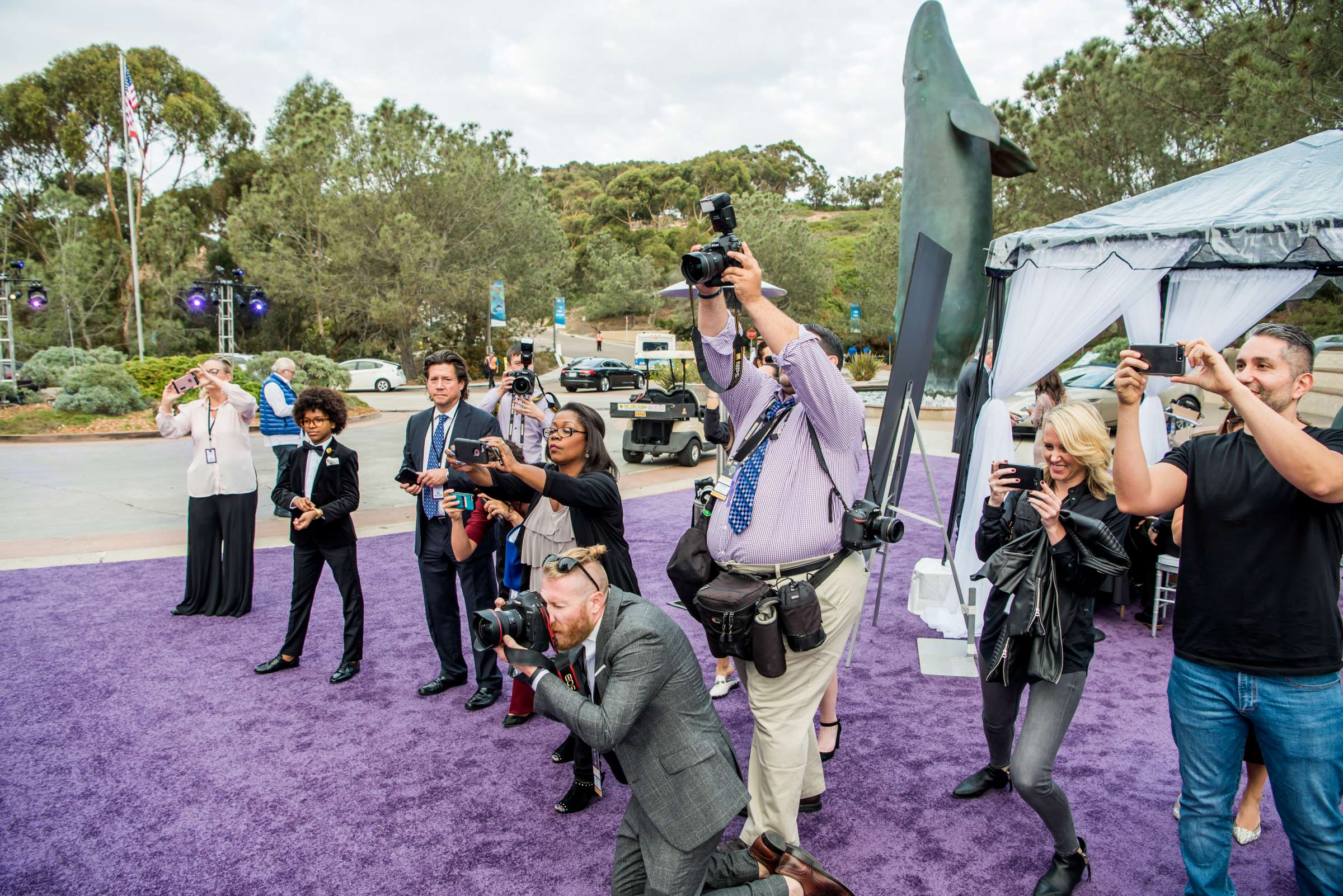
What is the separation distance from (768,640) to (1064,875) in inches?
50.8

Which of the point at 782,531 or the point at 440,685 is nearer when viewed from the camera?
the point at 782,531

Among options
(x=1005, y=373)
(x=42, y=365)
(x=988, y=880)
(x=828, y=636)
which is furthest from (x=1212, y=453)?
(x=42, y=365)

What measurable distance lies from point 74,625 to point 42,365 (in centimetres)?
2138

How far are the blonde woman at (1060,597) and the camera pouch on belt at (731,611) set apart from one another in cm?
89

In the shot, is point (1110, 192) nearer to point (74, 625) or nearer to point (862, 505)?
point (862, 505)

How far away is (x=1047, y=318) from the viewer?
5.62 m

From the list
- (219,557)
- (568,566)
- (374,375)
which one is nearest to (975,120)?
(219,557)

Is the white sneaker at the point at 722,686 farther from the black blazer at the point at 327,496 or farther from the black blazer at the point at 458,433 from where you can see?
the black blazer at the point at 327,496

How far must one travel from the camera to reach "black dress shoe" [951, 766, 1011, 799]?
327cm

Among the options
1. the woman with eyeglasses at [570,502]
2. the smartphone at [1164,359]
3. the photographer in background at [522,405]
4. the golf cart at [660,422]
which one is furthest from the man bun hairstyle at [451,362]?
the golf cart at [660,422]

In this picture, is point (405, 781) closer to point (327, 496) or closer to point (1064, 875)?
point (327, 496)

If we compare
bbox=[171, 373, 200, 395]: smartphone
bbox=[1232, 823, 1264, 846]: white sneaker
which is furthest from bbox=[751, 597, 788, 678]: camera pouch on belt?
bbox=[171, 373, 200, 395]: smartphone

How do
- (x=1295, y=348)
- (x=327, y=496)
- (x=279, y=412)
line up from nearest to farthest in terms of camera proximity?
(x=1295, y=348) → (x=327, y=496) → (x=279, y=412)

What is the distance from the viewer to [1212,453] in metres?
Result: 2.23
